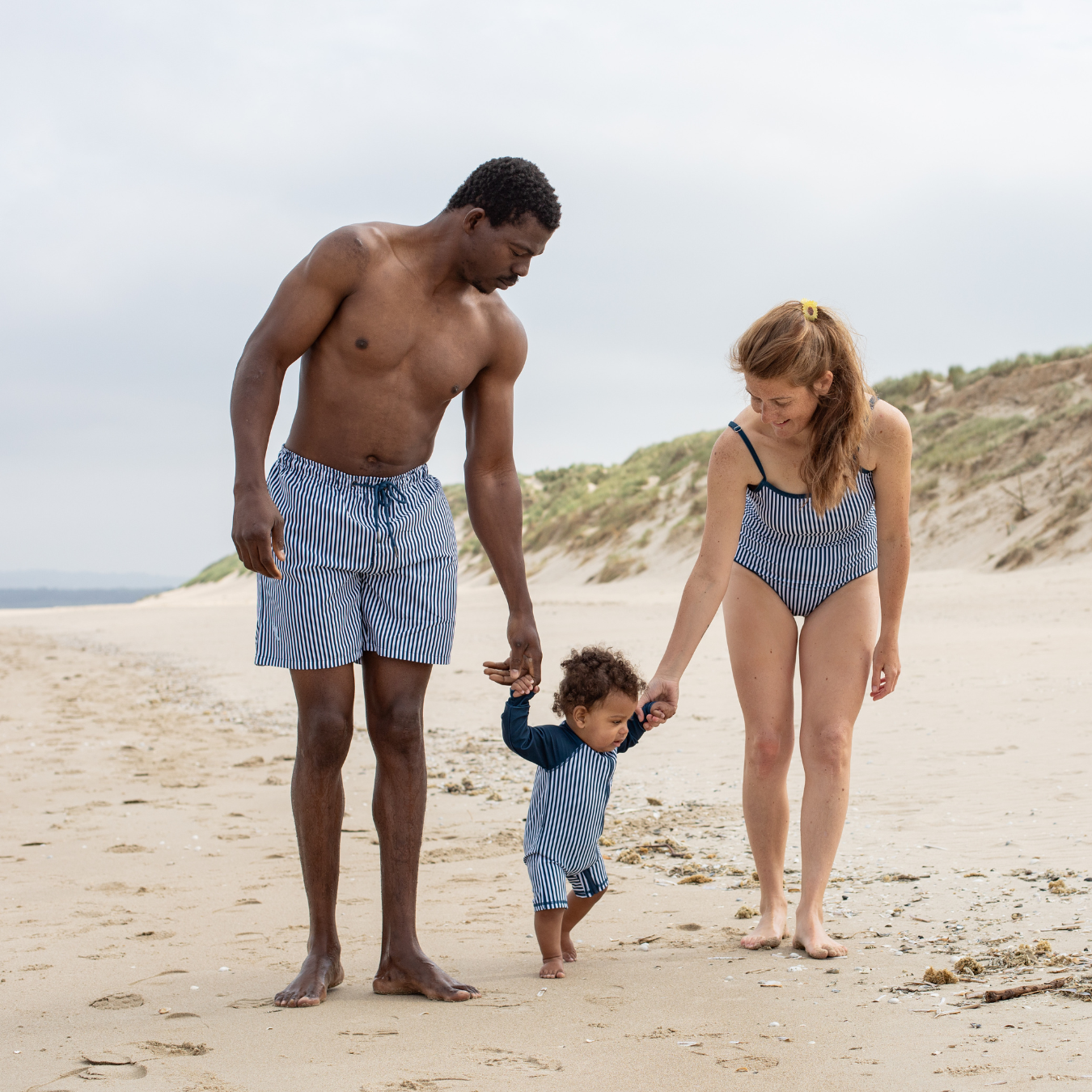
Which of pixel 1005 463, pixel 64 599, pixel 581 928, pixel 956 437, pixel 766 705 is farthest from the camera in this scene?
pixel 64 599

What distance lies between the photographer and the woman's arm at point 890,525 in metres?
3.54

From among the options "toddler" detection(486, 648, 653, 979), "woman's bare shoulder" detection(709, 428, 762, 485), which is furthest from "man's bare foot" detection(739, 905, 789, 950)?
"woman's bare shoulder" detection(709, 428, 762, 485)

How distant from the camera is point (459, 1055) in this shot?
2.59 metres

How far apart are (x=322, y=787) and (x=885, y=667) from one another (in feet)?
5.58

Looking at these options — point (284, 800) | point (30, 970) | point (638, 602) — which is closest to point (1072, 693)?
point (284, 800)

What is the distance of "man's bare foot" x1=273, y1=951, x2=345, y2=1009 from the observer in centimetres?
299

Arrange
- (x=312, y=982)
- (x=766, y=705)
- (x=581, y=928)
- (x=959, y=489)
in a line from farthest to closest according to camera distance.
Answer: (x=959, y=489) < (x=581, y=928) < (x=766, y=705) < (x=312, y=982)

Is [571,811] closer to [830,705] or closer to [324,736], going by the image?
[324,736]

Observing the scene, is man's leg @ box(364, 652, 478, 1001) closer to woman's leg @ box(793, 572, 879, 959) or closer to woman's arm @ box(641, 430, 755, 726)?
woman's arm @ box(641, 430, 755, 726)

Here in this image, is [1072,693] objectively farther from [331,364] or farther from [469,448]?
[331,364]

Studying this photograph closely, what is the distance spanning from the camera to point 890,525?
3588mm

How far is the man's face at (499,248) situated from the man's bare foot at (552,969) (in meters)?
1.88

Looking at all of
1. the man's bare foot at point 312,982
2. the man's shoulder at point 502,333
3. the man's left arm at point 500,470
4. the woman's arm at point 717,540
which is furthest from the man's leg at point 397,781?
the man's shoulder at point 502,333

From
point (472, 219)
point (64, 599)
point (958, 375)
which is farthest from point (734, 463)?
point (64, 599)
